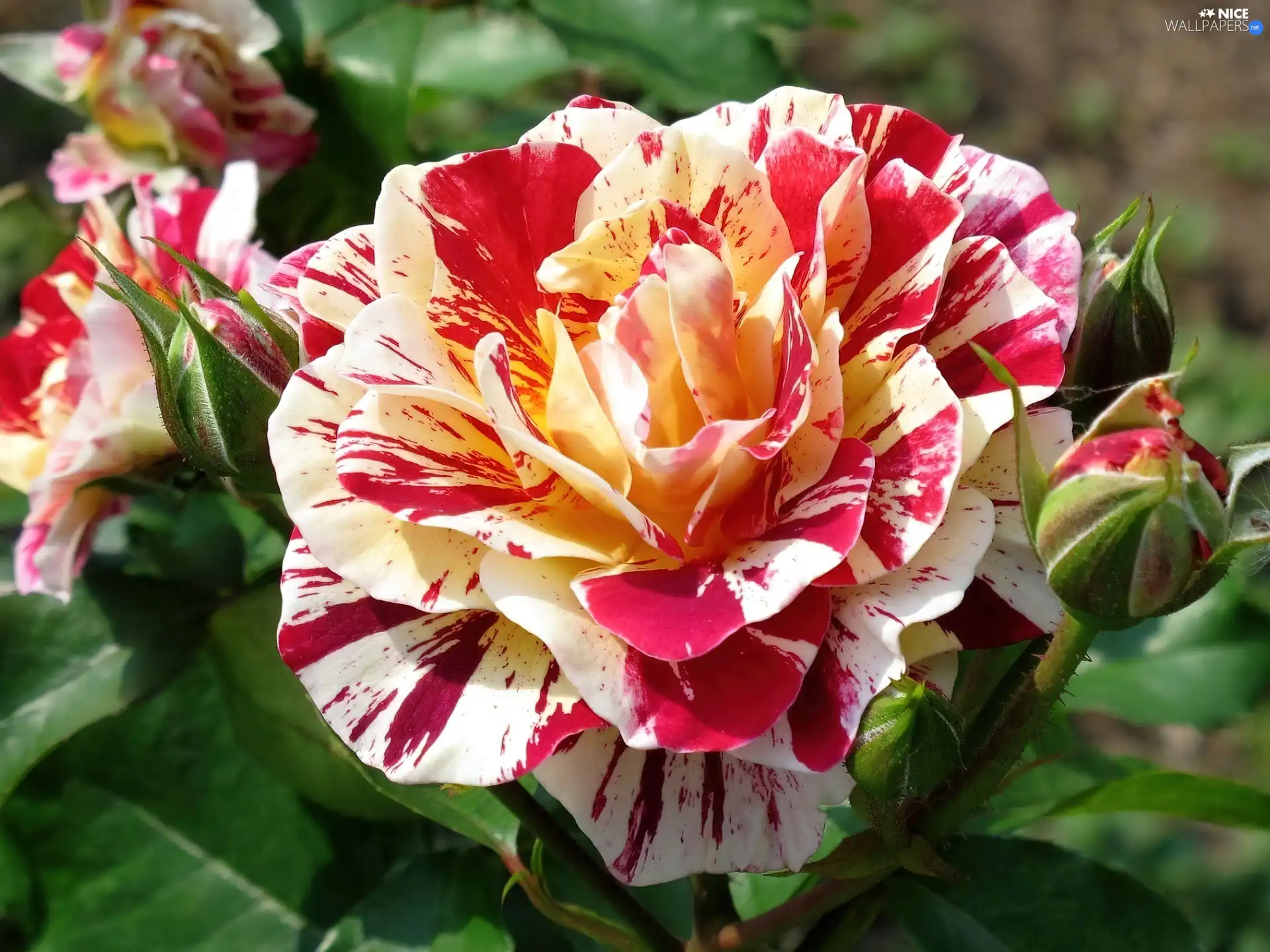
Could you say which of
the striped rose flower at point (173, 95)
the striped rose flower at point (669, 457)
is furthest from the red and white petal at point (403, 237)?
the striped rose flower at point (173, 95)

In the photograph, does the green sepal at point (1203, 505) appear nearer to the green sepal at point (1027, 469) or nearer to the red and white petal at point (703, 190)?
the green sepal at point (1027, 469)

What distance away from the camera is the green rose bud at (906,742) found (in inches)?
16.0

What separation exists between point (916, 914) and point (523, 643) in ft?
0.92

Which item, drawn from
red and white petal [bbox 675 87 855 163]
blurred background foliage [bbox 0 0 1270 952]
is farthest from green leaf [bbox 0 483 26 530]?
red and white petal [bbox 675 87 855 163]

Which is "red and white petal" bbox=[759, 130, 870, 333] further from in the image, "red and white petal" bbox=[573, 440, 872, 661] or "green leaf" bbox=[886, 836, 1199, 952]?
"green leaf" bbox=[886, 836, 1199, 952]

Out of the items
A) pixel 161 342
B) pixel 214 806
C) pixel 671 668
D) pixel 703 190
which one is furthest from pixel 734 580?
pixel 214 806

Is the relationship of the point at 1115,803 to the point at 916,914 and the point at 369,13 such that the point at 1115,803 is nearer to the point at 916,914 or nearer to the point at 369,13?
the point at 916,914

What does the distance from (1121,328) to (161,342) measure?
368 mm

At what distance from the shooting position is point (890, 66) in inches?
108

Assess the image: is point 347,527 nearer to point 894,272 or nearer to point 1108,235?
point 894,272

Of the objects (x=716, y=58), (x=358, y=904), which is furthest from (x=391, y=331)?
(x=716, y=58)

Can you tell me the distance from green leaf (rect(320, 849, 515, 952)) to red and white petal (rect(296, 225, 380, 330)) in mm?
322

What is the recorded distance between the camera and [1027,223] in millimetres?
458

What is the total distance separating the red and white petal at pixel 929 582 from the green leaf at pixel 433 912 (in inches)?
11.9
